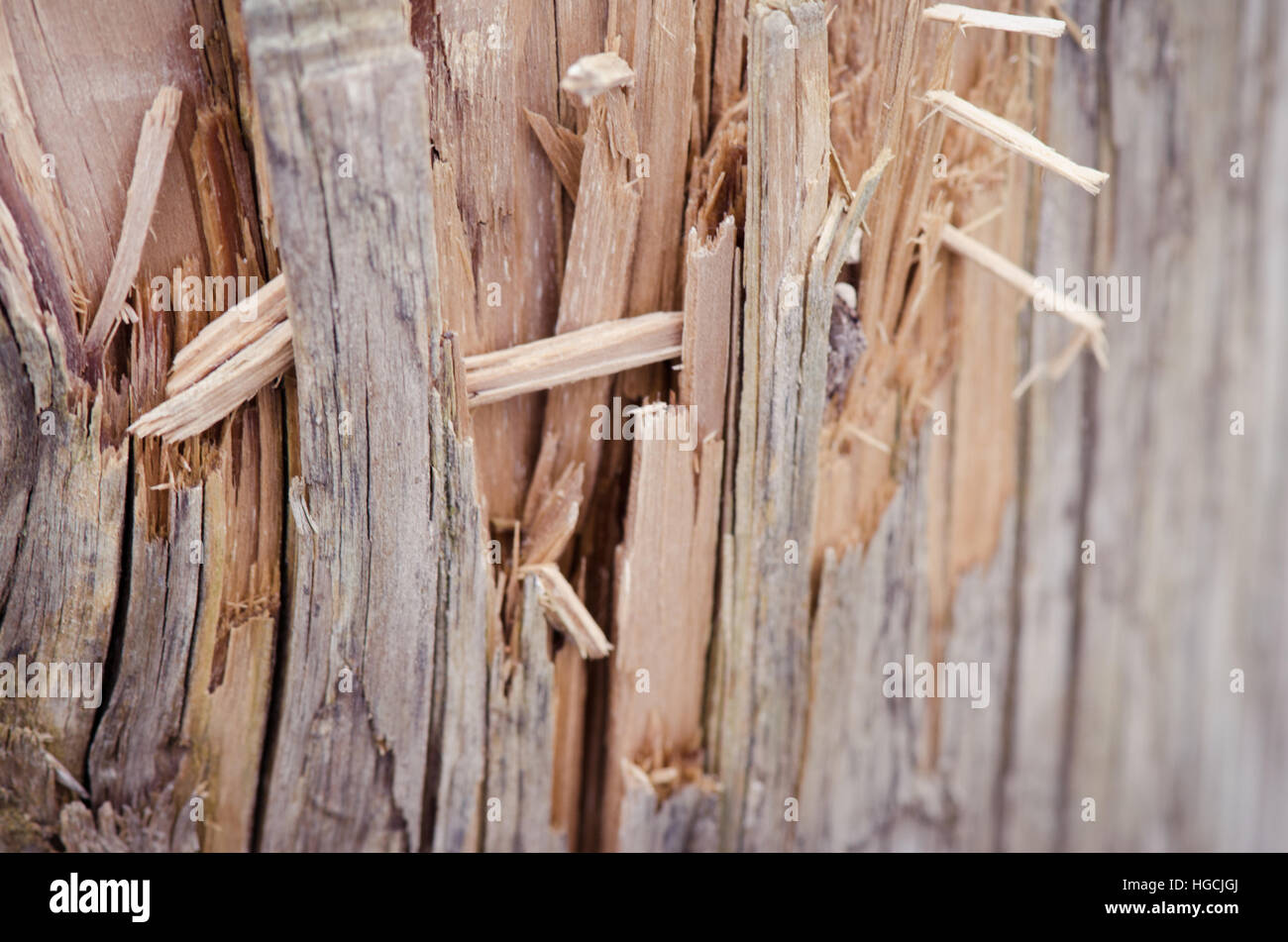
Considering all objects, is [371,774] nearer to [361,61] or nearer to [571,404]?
[571,404]

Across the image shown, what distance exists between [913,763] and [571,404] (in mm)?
903

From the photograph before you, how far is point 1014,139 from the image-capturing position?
3.73 feet

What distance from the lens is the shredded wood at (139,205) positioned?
1084mm

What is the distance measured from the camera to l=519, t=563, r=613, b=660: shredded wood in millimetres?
1242

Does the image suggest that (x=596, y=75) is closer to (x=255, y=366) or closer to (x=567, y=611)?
(x=255, y=366)

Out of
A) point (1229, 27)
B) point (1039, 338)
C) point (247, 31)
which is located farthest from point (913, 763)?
point (247, 31)

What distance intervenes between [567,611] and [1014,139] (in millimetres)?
868

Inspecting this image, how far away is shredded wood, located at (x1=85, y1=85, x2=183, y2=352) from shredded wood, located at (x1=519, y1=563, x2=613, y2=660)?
62 cm
